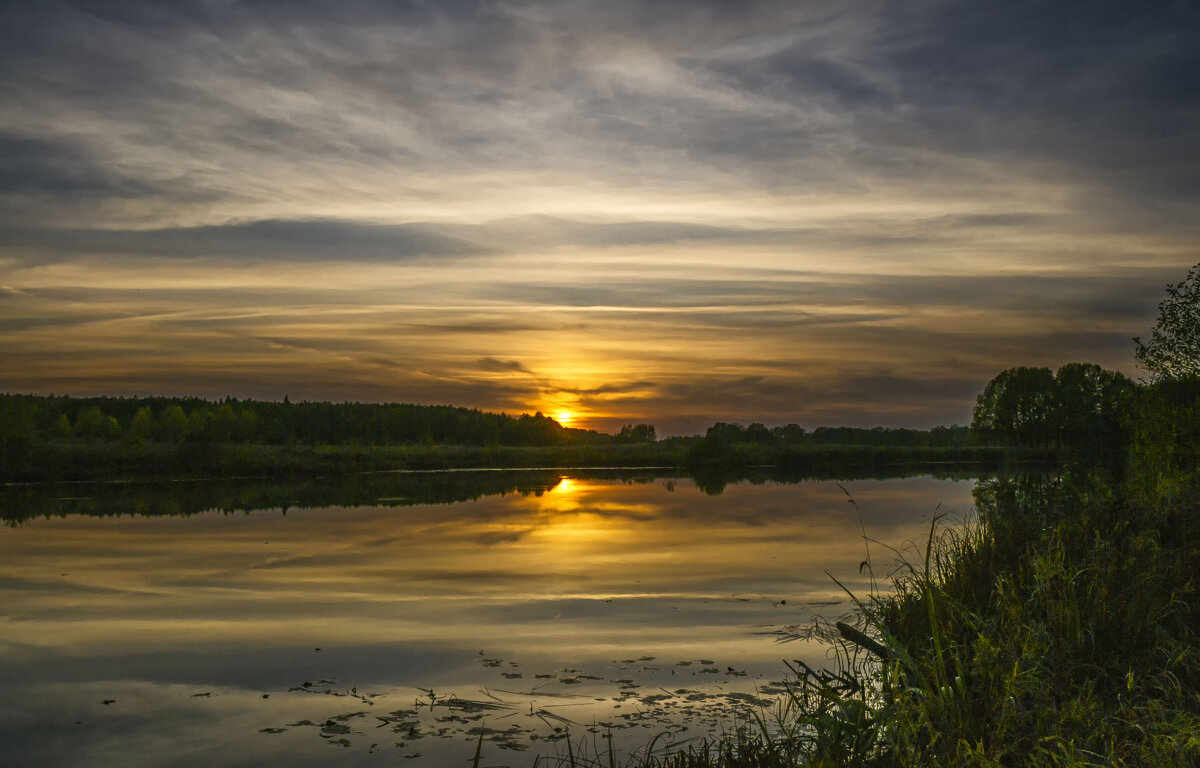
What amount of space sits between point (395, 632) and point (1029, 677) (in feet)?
26.6

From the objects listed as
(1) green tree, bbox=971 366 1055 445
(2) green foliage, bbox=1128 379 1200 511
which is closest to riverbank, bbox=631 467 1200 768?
(2) green foliage, bbox=1128 379 1200 511

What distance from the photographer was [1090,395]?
252 feet

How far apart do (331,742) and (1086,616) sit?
6.60m

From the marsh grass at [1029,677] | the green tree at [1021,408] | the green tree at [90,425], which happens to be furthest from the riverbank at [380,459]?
the marsh grass at [1029,677]

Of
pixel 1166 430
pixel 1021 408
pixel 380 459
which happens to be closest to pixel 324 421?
pixel 380 459

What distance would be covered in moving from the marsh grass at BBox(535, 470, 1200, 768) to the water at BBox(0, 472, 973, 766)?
1.50 metres

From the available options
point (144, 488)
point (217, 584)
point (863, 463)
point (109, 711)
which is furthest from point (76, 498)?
point (863, 463)

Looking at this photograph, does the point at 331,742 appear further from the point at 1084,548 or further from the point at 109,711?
the point at 1084,548

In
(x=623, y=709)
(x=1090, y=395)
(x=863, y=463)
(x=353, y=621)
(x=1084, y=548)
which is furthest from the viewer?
(x=1090, y=395)

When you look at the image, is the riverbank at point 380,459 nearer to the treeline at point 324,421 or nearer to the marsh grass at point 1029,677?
the treeline at point 324,421

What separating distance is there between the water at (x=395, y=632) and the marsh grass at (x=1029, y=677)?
150cm

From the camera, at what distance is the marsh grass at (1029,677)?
538 centimetres

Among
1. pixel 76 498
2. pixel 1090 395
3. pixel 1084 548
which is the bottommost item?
pixel 76 498

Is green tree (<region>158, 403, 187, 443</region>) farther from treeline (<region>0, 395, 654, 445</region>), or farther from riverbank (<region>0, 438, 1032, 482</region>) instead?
riverbank (<region>0, 438, 1032, 482</region>)
